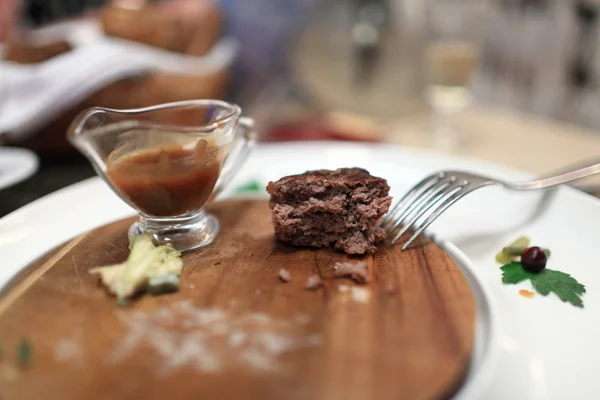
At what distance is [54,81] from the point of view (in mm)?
2705

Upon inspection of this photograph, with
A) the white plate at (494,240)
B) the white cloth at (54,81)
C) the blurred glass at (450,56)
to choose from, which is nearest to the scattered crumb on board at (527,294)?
the white plate at (494,240)

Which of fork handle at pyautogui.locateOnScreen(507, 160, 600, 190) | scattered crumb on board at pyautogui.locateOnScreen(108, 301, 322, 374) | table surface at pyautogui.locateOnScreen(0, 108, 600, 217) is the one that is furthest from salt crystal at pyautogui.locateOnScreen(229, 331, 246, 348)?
table surface at pyautogui.locateOnScreen(0, 108, 600, 217)

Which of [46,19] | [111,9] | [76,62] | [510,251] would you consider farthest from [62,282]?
[46,19]

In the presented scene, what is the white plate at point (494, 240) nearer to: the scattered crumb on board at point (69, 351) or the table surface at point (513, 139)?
the scattered crumb on board at point (69, 351)

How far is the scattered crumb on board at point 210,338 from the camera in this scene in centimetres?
92

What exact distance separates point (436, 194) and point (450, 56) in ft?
6.25

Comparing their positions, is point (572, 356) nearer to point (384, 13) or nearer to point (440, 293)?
point (440, 293)

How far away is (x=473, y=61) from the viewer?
312 cm

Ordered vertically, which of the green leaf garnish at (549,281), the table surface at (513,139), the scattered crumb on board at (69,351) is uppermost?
the scattered crumb on board at (69,351)

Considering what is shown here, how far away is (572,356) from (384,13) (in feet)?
11.2

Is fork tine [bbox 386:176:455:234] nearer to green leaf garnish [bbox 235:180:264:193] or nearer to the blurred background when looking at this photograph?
green leaf garnish [bbox 235:180:264:193]

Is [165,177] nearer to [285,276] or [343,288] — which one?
[285,276]

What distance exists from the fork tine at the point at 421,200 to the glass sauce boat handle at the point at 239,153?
1.67ft

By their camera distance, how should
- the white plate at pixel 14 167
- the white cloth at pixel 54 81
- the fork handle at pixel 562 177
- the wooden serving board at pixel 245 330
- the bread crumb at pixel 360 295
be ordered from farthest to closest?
1. the white cloth at pixel 54 81
2. the white plate at pixel 14 167
3. the fork handle at pixel 562 177
4. the bread crumb at pixel 360 295
5. the wooden serving board at pixel 245 330
